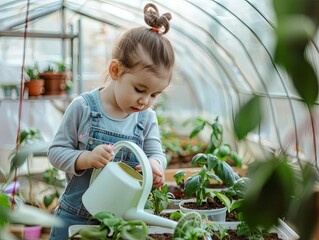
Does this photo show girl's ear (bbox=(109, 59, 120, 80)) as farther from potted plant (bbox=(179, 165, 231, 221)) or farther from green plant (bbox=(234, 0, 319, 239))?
green plant (bbox=(234, 0, 319, 239))

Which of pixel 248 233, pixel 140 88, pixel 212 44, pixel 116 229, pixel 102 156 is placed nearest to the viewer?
pixel 116 229

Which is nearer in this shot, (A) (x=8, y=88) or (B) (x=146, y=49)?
(B) (x=146, y=49)

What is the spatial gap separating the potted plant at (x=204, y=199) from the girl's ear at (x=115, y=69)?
44cm

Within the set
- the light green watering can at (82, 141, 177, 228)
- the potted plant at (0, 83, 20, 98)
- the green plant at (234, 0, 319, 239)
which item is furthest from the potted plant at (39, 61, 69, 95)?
the green plant at (234, 0, 319, 239)

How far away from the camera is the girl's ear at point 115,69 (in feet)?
4.49

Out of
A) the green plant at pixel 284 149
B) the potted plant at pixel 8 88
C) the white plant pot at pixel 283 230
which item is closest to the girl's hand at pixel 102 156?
the white plant pot at pixel 283 230

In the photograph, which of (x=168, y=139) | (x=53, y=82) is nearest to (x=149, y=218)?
(x=168, y=139)

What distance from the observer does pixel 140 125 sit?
147 centimetres

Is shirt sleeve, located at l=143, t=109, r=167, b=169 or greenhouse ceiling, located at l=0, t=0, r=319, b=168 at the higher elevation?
greenhouse ceiling, located at l=0, t=0, r=319, b=168

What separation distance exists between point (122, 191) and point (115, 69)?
386mm

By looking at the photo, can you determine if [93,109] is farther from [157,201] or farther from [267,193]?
[267,193]

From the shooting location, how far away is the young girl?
4.32ft

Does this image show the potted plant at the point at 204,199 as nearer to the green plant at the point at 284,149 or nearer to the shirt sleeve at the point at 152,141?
the shirt sleeve at the point at 152,141

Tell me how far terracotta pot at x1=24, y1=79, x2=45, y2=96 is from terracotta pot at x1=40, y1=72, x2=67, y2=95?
10 centimetres
